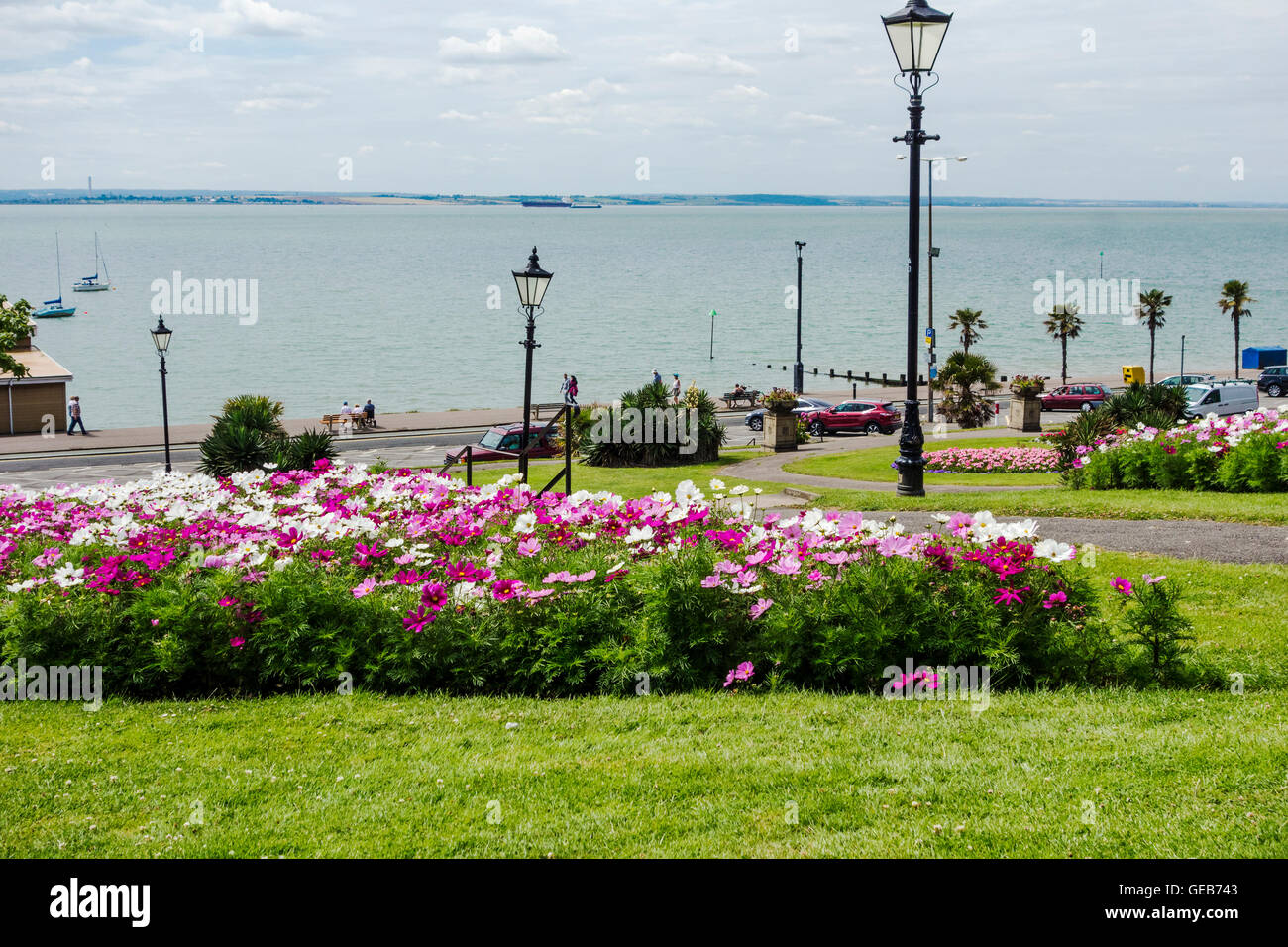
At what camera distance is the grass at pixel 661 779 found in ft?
16.3

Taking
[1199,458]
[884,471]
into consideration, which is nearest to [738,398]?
[884,471]

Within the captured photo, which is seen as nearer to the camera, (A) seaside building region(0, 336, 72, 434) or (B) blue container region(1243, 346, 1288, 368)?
(A) seaside building region(0, 336, 72, 434)

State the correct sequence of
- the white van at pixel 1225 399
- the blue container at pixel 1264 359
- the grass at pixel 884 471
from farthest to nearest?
the blue container at pixel 1264 359 < the white van at pixel 1225 399 < the grass at pixel 884 471

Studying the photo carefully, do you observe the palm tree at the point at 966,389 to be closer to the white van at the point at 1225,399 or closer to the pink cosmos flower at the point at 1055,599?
the white van at the point at 1225,399

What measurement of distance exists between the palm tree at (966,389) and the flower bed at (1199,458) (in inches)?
927

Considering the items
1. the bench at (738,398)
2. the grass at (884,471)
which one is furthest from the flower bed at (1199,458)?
the bench at (738,398)

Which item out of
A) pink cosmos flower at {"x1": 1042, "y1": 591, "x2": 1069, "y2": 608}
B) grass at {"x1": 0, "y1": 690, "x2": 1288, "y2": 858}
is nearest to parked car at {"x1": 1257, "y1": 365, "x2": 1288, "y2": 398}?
pink cosmos flower at {"x1": 1042, "y1": 591, "x2": 1069, "y2": 608}

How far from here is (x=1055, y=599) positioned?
754 cm

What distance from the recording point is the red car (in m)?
43.2

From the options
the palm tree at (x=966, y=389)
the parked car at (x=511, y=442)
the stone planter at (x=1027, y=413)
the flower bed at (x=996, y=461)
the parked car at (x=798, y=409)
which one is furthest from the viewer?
the parked car at (x=798, y=409)

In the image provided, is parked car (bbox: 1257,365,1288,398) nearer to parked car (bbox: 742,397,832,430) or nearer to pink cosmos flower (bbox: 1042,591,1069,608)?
parked car (bbox: 742,397,832,430)

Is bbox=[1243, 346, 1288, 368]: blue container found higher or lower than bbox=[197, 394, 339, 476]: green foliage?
higher

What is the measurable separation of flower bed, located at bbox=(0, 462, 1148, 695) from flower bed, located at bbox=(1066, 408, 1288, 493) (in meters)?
9.96

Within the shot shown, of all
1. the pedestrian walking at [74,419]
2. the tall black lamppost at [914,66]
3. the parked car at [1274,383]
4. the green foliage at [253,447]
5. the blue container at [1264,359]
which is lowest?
the pedestrian walking at [74,419]
